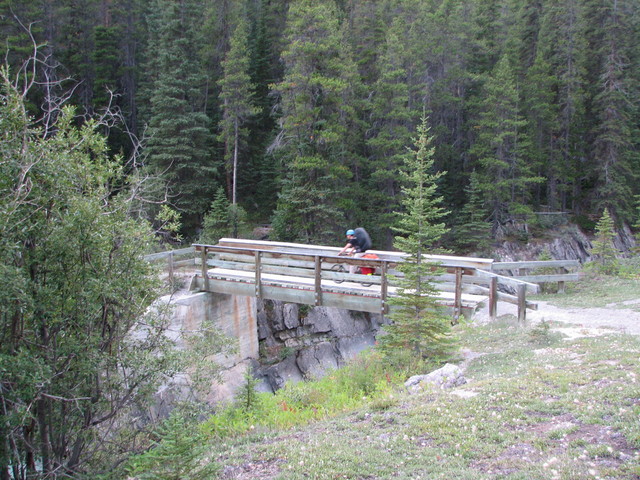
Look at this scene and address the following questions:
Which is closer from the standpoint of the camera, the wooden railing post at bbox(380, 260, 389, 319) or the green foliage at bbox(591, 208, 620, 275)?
the wooden railing post at bbox(380, 260, 389, 319)

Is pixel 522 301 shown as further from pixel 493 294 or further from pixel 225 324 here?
pixel 225 324

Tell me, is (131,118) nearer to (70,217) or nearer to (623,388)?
(70,217)

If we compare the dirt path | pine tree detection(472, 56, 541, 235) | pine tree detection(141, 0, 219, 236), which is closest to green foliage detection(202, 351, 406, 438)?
the dirt path

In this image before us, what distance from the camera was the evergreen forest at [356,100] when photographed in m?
26.9

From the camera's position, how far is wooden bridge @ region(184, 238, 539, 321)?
37.4 ft

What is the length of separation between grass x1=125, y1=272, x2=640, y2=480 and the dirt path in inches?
49.1

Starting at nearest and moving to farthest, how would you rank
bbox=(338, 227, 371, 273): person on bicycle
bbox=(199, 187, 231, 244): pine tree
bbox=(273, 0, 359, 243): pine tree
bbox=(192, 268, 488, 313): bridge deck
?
bbox=(192, 268, 488, 313): bridge deck
bbox=(338, 227, 371, 273): person on bicycle
bbox=(273, 0, 359, 243): pine tree
bbox=(199, 187, 231, 244): pine tree

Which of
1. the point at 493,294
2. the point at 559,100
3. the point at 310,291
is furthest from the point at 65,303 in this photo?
the point at 559,100

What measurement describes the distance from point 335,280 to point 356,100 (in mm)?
19580

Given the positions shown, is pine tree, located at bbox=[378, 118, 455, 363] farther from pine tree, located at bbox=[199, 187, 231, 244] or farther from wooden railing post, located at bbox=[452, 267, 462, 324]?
pine tree, located at bbox=[199, 187, 231, 244]

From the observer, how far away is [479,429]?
6215 millimetres

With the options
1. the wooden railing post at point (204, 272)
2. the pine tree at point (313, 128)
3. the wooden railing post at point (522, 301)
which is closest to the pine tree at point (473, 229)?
the pine tree at point (313, 128)

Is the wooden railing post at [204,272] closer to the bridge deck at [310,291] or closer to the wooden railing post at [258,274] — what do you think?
the bridge deck at [310,291]

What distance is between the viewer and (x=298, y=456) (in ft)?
20.3
